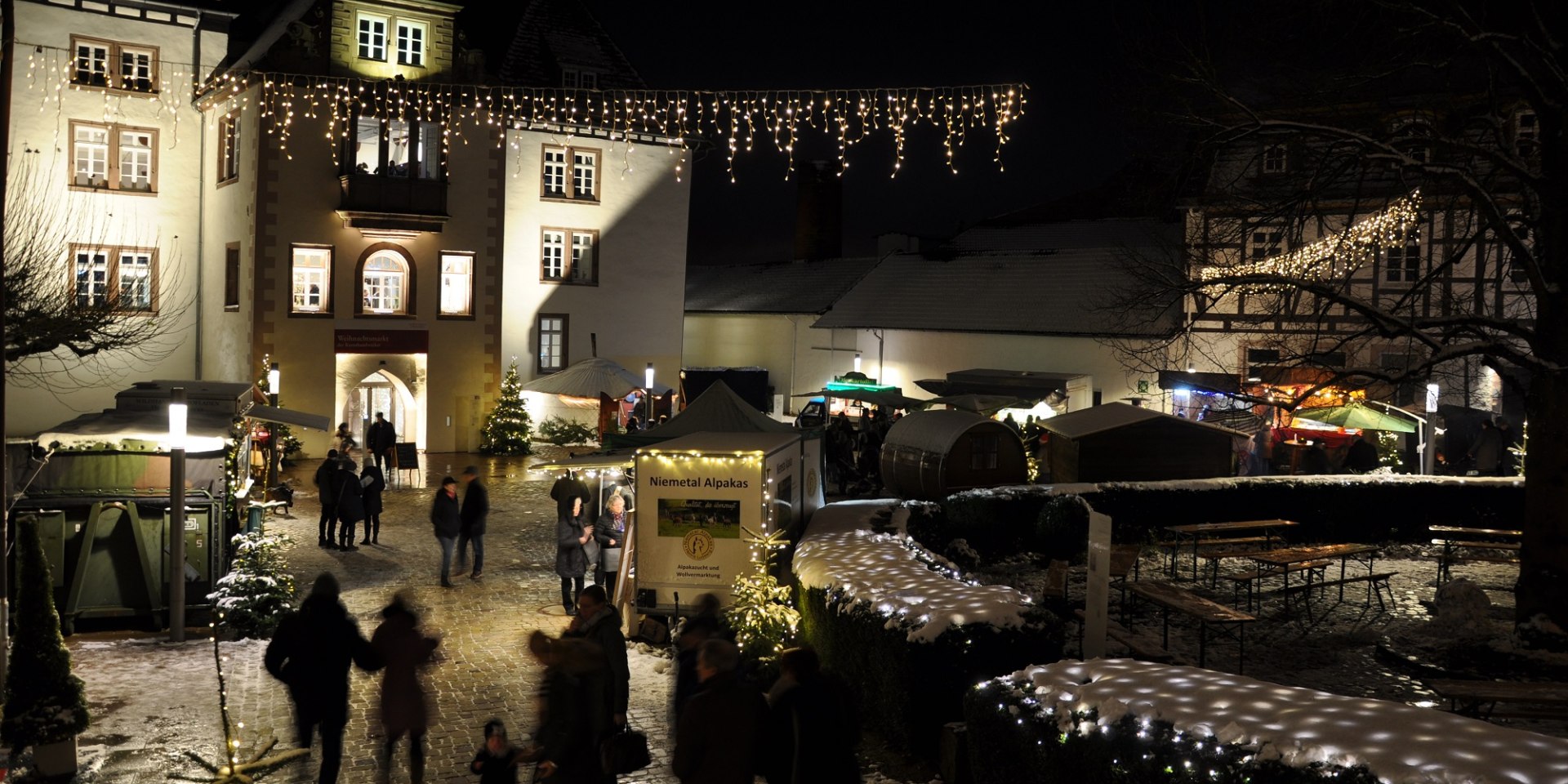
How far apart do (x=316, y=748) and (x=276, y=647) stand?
164cm

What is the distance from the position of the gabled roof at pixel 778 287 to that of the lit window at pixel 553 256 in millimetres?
12957

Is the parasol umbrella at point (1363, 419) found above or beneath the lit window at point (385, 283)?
beneath

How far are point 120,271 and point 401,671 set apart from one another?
89.8ft

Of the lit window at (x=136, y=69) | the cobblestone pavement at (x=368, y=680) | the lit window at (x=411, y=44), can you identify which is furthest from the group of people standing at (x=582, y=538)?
the lit window at (x=136, y=69)

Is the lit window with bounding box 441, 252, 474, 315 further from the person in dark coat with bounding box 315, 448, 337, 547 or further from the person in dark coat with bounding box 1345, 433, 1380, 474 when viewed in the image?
the person in dark coat with bounding box 1345, 433, 1380, 474

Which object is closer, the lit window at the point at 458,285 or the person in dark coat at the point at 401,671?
the person in dark coat at the point at 401,671

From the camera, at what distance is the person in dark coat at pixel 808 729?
6.66 metres

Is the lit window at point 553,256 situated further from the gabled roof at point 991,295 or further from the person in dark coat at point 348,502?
the person in dark coat at point 348,502

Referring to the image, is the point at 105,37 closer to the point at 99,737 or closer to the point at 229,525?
the point at 229,525

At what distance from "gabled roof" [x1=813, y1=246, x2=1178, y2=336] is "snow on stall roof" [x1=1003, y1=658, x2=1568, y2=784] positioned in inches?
1010

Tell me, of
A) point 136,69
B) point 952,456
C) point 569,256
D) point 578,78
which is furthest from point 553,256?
point 952,456

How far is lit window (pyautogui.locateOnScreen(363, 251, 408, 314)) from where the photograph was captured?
101 ft

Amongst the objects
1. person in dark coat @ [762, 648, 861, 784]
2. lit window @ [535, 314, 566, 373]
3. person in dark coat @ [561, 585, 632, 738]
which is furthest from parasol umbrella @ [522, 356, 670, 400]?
person in dark coat @ [762, 648, 861, 784]

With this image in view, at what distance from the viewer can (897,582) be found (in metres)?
10.0
